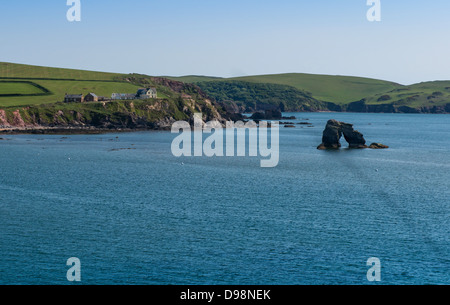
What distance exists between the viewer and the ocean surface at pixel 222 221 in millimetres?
45719

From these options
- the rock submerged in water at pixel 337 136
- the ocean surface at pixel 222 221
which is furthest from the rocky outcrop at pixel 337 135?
the ocean surface at pixel 222 221

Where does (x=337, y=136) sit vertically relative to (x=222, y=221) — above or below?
above

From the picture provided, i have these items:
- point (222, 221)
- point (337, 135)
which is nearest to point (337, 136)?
point (337, 135)

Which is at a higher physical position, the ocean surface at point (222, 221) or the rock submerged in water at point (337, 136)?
the rock submerged in water at point (337, 136)

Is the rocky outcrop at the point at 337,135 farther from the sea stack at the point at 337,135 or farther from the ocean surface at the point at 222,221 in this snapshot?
the ocean surface at the point at 222,221

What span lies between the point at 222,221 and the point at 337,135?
86769 millimetres

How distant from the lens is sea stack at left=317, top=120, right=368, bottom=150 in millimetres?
139750

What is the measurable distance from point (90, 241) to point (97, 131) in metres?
145

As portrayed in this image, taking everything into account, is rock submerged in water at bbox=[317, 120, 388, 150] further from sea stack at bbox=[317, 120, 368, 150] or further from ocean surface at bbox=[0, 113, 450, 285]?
ocean surface at bbox=[0, 113, 450, 285]

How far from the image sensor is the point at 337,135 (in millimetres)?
140750

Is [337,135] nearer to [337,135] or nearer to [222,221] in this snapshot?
[337,135]

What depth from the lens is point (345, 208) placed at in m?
69.5
